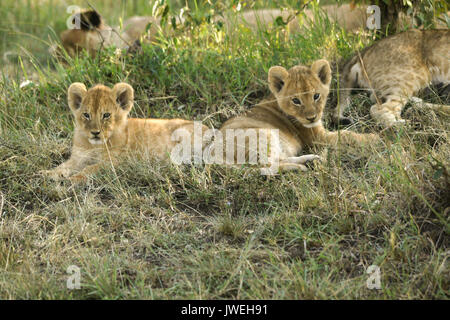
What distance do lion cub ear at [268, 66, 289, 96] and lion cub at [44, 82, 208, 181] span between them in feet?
2.17

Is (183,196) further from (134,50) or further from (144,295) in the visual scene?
(134,50)

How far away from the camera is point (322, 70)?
16.9 feet

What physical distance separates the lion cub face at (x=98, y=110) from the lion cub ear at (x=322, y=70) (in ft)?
4.85

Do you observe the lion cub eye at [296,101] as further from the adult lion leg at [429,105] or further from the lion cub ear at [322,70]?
the adult lion leg at [429,105]

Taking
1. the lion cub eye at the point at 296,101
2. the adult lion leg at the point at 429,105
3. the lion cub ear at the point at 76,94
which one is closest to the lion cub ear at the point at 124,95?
the lion cub ear at the point at 76,94

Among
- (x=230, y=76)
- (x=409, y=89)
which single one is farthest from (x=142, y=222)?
(x=409, y=89)

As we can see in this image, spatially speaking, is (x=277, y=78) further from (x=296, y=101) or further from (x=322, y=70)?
(x=322, y=70)

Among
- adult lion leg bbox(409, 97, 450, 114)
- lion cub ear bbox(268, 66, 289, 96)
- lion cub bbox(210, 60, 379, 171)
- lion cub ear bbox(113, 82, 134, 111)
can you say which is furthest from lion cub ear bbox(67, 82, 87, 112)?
adult lion leg bbox(409, 97, 450, 114)

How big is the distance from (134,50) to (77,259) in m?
3.25

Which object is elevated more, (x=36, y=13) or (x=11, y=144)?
(x=36, y=13)

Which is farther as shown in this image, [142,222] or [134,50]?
[134,50]

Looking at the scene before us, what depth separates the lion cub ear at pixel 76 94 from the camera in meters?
4.92

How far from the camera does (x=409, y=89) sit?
552 cm

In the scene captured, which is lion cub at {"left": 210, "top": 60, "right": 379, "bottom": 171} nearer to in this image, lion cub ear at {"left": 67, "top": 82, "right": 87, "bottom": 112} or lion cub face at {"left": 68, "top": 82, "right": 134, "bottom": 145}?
lion cub face at {"left": 68, "top": 82, "right": 134, "bottom": 145}
